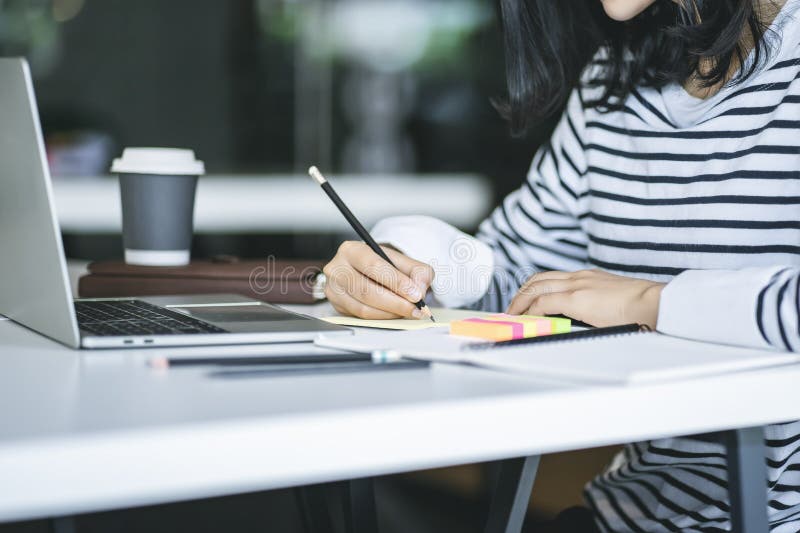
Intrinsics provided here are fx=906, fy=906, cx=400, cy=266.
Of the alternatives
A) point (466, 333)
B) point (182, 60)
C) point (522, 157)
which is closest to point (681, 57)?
point (466, 333)

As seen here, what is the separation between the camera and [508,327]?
2.30ft

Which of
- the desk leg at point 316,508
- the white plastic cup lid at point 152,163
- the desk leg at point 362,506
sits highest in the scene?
the white plastic cup lid at point 152,163

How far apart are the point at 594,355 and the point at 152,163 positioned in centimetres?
69

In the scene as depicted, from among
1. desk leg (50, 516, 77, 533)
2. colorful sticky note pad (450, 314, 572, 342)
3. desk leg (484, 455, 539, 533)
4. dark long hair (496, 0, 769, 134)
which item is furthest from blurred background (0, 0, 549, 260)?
desk leg (484, 455, 539, 533)

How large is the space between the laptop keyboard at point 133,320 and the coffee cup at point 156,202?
230mm

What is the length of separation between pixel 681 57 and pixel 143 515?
5.38 ft

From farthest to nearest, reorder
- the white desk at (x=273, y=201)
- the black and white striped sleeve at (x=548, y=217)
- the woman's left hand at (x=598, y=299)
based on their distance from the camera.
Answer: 1. the white desk at (x=273, y=201)
2. the black and white striped sleeve at (x=548, y=217)
3. the woman's left hand at (x=598, y=299)

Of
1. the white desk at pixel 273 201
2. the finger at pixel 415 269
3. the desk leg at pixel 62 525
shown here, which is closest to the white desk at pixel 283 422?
the finger at pixel 415 269

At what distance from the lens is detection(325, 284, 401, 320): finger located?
2.91ft

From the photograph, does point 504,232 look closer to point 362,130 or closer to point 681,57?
point 681,57

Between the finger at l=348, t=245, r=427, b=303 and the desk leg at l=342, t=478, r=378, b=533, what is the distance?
202 mm

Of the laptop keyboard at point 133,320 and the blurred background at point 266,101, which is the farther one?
the blurred background at point 266,101

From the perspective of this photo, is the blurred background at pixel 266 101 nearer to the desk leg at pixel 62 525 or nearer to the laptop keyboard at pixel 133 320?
the desk leg at pixel 62 525

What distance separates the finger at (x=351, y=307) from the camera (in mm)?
886
